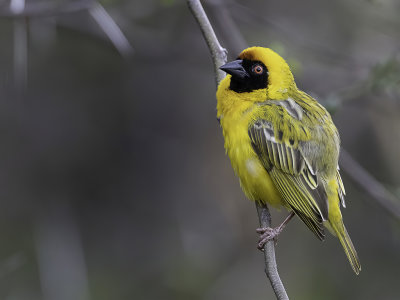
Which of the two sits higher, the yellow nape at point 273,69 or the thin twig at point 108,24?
the thin twig at point 108,24

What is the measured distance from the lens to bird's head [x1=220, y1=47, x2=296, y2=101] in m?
5.36

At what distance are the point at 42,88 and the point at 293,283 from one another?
3.67 m

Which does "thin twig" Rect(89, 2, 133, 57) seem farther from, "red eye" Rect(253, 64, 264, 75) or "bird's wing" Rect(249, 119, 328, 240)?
"bird's wing" Rect(249, 119, 328, 240)

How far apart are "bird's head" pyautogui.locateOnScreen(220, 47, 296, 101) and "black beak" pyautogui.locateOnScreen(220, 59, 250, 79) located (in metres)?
0.03

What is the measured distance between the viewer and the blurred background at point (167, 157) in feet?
25.1

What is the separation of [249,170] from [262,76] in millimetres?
833

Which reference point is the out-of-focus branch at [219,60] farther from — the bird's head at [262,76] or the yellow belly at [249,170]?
the bird's head at [262,76]

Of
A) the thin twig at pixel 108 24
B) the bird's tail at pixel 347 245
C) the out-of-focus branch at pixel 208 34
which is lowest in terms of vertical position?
the bird's tail at pixel 347 245

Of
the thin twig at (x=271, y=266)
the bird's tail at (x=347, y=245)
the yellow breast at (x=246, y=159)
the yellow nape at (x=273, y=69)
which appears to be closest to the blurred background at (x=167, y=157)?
the yellow nape at (x=273, y=69)

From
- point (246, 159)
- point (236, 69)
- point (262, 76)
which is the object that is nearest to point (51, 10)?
point (236, 69)

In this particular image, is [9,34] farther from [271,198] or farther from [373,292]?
[373,292]

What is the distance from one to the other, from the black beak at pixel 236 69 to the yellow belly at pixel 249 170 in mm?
386

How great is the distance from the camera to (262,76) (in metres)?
5.45

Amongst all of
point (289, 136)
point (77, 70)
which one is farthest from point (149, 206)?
point (289, 136)
